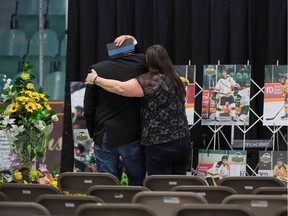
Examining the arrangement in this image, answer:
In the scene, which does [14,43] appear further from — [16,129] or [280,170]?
[280,170]

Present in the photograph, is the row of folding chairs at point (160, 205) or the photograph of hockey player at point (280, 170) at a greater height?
the row of folding chairs at point (160, 205)

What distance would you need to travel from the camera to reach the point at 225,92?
7.63 meters

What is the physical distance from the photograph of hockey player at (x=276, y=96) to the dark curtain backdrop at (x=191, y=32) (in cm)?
Answer: 55

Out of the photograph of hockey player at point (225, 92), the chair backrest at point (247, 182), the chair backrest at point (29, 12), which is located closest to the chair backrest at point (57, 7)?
the chair backrest at point (29, 12)

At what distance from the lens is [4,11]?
28.8 ft

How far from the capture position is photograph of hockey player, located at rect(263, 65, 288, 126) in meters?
7.53

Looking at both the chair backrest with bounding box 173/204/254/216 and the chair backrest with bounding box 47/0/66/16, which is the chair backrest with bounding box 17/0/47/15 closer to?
the chair backrest with bounding box 47/0/66/16

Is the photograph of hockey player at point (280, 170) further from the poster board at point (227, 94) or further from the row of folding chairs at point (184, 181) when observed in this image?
the row of folding chairs at point (184, 181)

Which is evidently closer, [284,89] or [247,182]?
[247,182]

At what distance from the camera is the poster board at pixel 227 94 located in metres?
7.62

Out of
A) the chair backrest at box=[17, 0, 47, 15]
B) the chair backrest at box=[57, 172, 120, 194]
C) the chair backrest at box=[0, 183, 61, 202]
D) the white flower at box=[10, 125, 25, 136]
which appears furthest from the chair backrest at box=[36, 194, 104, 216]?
the chair backrest at box=[17, 0, 47, 15]

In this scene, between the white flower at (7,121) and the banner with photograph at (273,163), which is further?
the banner with photograph at (273,163)

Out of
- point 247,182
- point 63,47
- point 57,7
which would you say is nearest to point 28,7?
point 57,7

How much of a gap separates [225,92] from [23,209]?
13.1 feet
